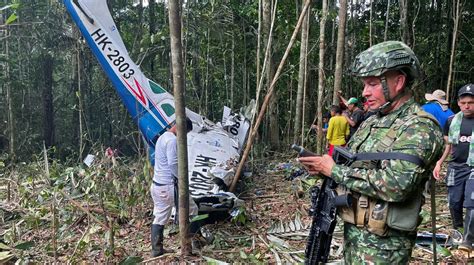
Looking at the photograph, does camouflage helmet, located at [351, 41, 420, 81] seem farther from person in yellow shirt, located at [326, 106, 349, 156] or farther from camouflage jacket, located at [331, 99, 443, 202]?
person in yellow shirt, located at [326, 106, 349, 156]

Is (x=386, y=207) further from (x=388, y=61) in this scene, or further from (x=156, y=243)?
(x=156, y=243)

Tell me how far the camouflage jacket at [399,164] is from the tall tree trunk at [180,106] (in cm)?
167

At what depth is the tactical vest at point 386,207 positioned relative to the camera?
1.66m

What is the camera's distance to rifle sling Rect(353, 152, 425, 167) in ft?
5.24

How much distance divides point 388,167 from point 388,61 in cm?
49

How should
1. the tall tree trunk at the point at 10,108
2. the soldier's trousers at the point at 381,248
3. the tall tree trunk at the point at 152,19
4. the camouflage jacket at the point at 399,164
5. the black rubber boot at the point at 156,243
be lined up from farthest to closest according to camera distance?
1. the tall tree trunk at the point at 152,19
2. the tall tree trunk at the point at 10,108
3. the black rubber boot at the point at 156,243
4. the soldier's trousers at the point at 381,248
5. the camouflage jacket at the point at 399,164

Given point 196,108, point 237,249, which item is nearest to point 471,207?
point 237,249

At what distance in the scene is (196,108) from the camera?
11.0 metres

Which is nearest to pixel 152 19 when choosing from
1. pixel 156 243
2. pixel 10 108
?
pixel 10 108

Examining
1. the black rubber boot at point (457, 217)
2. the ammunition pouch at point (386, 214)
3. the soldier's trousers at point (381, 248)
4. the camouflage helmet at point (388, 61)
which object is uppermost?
the camouflage helmet at point (388, 61)

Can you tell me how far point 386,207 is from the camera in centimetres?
167

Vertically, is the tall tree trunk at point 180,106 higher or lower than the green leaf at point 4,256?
higher

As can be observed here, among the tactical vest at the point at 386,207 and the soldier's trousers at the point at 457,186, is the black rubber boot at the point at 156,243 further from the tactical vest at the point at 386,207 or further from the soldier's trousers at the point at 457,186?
the soldier's trousers at the point at 457,186

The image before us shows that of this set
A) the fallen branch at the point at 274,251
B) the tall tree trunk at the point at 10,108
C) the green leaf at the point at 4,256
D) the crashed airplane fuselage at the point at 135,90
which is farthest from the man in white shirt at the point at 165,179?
the tall tree trunk at the point at 10,108
